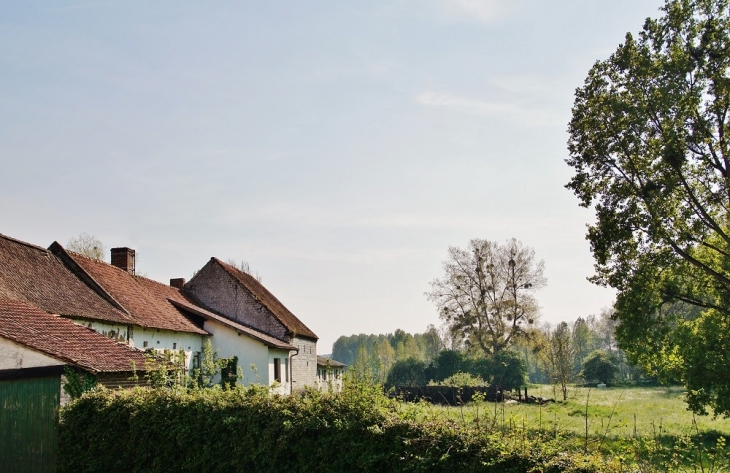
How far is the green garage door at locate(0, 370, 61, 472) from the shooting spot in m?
12.4

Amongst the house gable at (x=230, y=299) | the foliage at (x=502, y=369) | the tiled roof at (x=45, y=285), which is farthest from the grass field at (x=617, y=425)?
the tiled roof at (x=45, y=285)

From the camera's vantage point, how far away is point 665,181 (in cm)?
1852

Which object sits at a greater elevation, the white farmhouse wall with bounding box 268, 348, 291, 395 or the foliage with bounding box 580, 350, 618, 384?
the white farmhouse wall with bounding box 268, 348, 291, 395

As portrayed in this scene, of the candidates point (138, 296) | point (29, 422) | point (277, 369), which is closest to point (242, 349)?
point (277, 369)

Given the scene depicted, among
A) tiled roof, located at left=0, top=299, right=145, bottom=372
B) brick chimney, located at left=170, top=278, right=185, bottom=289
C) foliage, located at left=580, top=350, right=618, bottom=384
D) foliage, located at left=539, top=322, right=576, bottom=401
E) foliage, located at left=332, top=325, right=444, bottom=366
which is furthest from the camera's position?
foliage, located at left=332, top=325, right=444, bottom=366

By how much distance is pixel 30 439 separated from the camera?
492 inches

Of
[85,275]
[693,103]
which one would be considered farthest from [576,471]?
[85,275]

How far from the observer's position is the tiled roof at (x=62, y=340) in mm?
13062

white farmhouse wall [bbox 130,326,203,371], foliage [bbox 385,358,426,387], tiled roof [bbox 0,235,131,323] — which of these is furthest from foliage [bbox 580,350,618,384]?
tiled roof [bbox 0,235,131,323]

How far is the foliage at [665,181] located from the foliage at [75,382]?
1704cm

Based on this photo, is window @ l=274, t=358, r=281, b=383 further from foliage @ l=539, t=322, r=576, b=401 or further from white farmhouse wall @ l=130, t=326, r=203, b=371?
foliage @ l=539, t=322, r=576, b=401

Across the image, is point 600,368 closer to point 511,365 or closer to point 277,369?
point 511,365

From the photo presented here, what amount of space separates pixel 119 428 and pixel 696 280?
20.1 m

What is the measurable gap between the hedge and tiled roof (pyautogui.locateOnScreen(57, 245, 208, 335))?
941 centimetres
